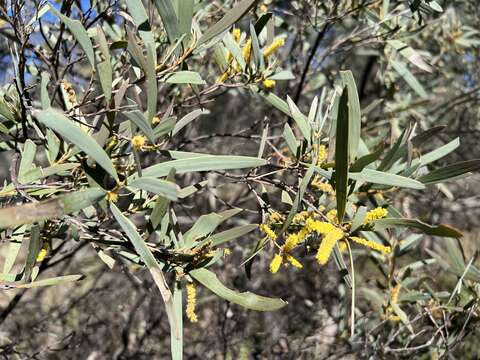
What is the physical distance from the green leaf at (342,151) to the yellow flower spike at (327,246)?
7 cm

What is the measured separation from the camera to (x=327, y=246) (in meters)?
0.90

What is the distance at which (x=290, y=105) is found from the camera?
1312 millimetres

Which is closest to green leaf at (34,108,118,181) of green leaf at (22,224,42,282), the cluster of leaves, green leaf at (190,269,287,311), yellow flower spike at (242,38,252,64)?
the cluster of leaves

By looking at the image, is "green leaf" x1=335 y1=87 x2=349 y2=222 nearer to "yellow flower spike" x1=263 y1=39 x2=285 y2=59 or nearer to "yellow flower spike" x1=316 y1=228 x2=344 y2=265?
"yellow flower spike" x1=316 y1=228 x2=344 y2=265

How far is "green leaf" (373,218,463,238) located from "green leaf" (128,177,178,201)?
0.45 metres

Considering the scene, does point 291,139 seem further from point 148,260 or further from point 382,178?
point 148,260

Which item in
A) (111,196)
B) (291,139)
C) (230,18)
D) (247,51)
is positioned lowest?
(291,139)

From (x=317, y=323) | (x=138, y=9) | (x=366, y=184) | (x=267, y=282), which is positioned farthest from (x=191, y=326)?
(x=138, y=9)

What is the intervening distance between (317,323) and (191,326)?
89cm

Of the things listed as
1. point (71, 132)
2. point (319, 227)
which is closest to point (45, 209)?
point (71, 132)

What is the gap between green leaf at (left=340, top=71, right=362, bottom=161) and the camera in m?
1.04

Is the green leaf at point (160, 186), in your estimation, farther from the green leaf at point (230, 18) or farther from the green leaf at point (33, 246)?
the green leaf at point (230, 18)

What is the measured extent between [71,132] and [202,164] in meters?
0.27

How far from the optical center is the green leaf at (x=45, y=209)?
0.75 metres
